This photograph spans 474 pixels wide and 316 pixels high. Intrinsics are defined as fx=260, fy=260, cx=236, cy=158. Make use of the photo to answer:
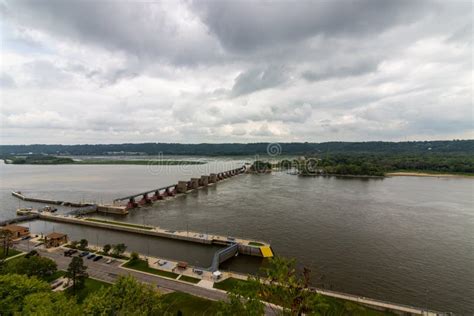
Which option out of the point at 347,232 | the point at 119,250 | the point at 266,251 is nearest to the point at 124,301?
the point at 119,250

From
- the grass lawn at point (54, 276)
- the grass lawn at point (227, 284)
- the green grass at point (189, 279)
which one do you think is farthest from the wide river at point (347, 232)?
the grass lawn at point (54, 276)

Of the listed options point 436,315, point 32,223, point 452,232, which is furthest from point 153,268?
point 452,232

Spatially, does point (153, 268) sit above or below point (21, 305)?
below

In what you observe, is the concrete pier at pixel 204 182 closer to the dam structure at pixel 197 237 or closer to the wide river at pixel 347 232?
the wide river at pixel 347 232

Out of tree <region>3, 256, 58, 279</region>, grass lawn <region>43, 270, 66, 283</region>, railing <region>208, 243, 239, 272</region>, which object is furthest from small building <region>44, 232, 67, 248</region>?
railing <region>208, 243, 239, 272</region>

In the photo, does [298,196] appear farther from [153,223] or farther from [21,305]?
[21,305]

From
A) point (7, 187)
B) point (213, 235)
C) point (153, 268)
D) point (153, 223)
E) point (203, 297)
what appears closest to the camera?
point (203, 297)
